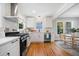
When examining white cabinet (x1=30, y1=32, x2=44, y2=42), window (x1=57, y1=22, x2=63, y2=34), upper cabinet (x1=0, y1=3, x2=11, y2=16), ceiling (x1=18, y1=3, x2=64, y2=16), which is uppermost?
ceiling (x1=18, y1=3, x2=64, y2=16)

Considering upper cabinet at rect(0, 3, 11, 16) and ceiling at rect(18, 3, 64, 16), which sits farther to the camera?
ceiling at rect(18, 3, 64, 16)

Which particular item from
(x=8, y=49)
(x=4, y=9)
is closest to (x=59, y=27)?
(x=4, y=9)

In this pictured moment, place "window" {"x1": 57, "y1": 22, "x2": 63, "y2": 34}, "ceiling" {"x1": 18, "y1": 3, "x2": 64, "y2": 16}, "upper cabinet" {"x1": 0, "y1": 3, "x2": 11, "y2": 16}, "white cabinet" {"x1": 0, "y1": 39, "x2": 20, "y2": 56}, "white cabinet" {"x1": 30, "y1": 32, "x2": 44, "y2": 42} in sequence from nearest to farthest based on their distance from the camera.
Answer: "white cabinet" {"x1": 0, "y1": 39, "x2": 20, "y2": 56} → "upper cabinet" {"x1": 0, "y1": 3, "x2": 11, "y2": 16} → "ceiling" {"x1": 18, "y1": 3, "x2": 64, "y2": 16} → "white cabinet" {"x1": 30, "y1": 32, "x2": 44, "y2": 42} → "window" {"x1": 57, "y1": 22, "x2": 63, "y2": 34}

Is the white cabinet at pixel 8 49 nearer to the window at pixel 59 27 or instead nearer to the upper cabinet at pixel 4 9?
the upper cabinet at pixel 4 9

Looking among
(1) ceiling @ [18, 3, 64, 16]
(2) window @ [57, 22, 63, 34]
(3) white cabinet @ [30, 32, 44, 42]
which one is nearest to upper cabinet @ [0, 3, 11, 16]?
(1) ceiling @ [18, 3, 64, 16]

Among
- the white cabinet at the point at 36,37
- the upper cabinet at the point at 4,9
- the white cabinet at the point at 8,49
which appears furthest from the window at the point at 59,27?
the white cabinet at the point at 8,49

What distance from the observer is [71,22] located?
9.41 m

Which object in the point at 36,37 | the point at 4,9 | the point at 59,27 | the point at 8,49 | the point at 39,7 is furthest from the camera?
the point at 59,27

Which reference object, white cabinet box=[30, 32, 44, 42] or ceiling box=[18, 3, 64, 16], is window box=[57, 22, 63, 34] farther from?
ceiling box=[18, 3, 64, 16]

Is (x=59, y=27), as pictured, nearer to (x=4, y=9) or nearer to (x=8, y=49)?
(x=4, y=9)

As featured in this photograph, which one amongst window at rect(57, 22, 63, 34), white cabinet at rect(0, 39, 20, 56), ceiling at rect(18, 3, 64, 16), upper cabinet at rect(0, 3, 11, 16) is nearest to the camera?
white cabinet at rect(0, 39, 20, 56)

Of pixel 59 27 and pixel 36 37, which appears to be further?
pixel 59 27

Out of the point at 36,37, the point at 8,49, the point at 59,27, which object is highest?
the point at 59,27

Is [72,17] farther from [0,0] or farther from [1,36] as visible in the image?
[0,0]
